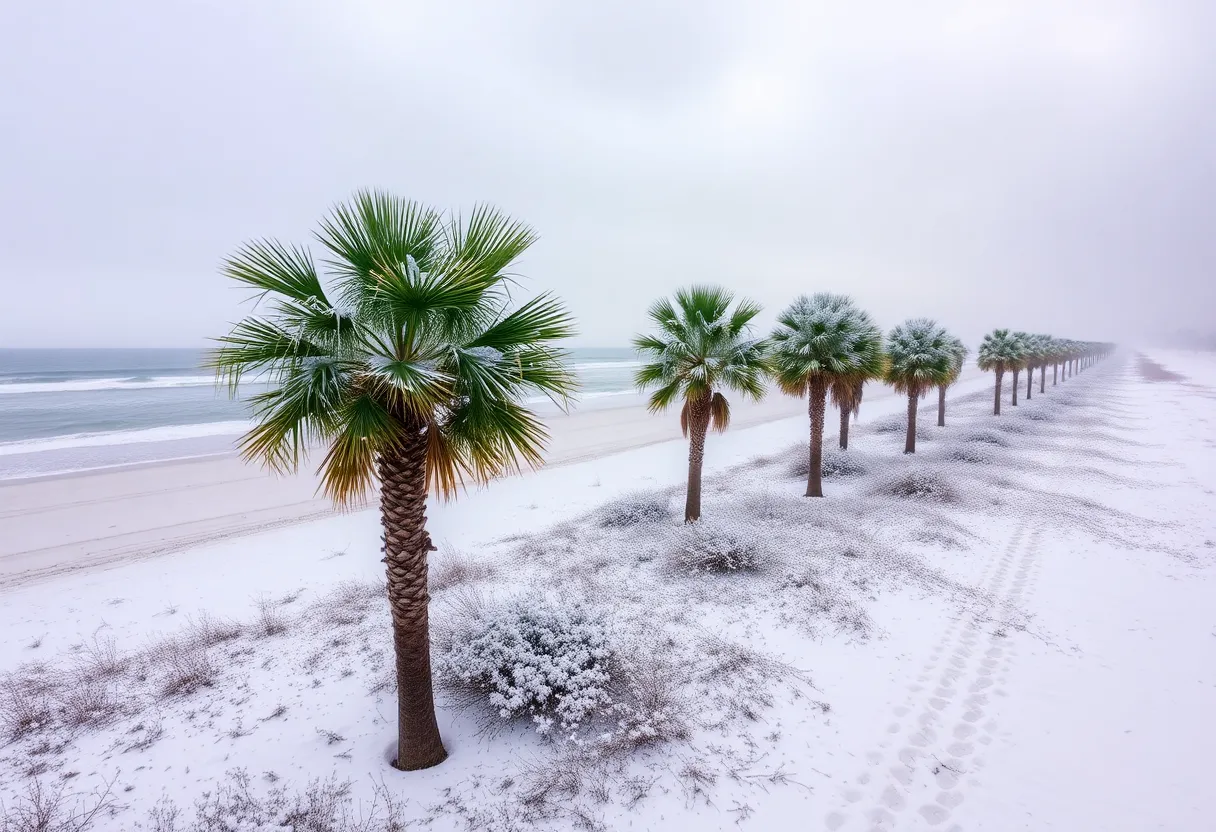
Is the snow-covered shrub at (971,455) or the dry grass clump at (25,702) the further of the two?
the snow-covered shrub at (971,455)

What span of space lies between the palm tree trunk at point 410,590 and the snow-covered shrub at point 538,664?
0.89 meters

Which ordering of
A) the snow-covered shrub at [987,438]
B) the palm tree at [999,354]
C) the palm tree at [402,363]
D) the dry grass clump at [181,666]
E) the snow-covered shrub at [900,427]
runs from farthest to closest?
1. the palm tree at [999,354]
2. the snow-covered shrub at [900,427]
3. the snow-covered shrub at [987,438]
4. the dry grass clump at [181,666]
5. the palm tree at [402,363]

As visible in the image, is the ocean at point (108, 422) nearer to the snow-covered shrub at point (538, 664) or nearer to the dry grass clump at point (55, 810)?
the snow-covered shrub at point (538, 664)

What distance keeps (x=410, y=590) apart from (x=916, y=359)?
21.8 meters

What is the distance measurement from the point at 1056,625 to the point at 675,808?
7.38m

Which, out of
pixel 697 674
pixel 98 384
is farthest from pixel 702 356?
pixel 98 384

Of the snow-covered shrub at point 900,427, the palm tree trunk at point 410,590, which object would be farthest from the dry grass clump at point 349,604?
the snow-covered shrub at point 900,427

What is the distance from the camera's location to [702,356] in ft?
38.6

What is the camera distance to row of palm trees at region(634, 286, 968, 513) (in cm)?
1162

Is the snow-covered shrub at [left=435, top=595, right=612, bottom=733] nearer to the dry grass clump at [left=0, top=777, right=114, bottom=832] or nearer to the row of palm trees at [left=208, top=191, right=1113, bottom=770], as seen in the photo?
the row of palm trees at [left=208, top=191, right=1113, bottom=770]

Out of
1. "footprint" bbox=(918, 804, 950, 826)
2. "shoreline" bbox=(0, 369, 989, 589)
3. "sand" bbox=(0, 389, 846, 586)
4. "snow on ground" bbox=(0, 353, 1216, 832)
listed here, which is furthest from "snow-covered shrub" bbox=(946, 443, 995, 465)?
"footprint" bbox=(918, 804, 950, 826)

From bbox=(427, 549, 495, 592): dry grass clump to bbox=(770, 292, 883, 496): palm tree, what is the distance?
31.4 ft

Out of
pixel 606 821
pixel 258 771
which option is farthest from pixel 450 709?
pixel 606 821

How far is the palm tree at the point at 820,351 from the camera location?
1452 cm
